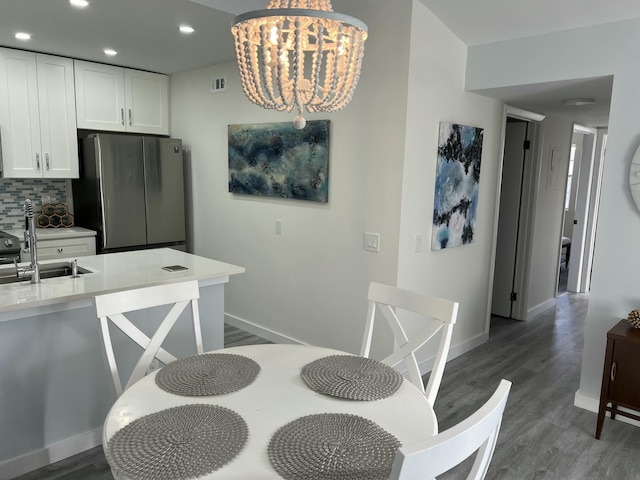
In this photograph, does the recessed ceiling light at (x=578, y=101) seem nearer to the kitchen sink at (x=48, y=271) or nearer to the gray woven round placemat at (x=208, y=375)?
the gray woven round placemat at (x=208, y=375)

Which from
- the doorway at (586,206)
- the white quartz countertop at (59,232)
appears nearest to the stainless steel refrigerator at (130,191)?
the white quartz countertop at (59,232)

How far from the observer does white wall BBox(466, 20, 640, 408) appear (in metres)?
2.72

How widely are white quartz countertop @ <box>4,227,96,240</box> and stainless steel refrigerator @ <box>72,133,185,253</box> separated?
84 millimetres

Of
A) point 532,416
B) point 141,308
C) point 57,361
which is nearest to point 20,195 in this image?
point 57,361

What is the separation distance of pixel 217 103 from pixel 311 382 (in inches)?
128

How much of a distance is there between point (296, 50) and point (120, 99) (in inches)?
140

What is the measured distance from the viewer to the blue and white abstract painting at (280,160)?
135 inches

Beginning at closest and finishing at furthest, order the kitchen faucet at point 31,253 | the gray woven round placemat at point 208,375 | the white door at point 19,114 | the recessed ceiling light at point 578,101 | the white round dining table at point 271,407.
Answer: the white round dining table at point 271,407
the gray woven round placemat at point 208,375
the kitchen faucet at point 31,253
the recessed ceiling light at point 578,101
the white door at point 19,114

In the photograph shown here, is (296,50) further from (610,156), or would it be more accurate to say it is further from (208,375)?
(610,156)

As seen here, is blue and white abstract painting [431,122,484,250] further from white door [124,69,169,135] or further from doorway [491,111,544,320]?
A: white door [124,69,169,135]

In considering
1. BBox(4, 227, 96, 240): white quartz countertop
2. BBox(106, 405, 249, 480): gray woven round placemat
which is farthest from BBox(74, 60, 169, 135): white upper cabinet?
BBox(106, 405, 249, 480): gray woven round placemat

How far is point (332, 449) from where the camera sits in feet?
4.08

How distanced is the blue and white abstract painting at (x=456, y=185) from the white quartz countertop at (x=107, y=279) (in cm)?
150

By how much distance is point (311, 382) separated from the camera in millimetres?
1653
